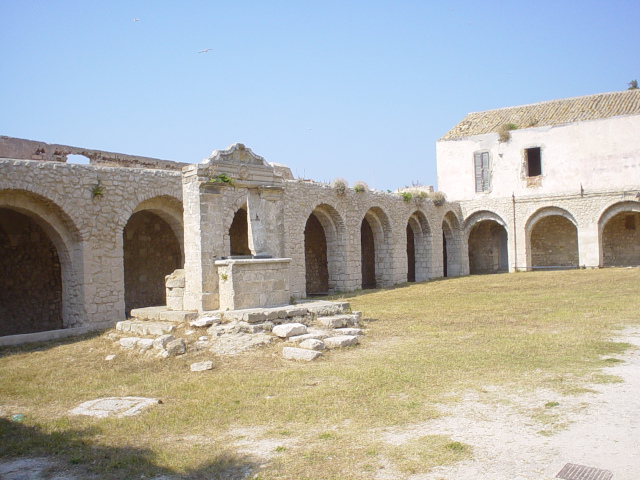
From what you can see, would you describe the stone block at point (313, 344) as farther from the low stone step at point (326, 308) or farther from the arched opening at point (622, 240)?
the arched opening at point (622, 240)

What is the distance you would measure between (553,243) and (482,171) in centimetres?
454

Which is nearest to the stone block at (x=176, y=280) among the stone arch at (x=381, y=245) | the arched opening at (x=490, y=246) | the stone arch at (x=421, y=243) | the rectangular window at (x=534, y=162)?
the stone arch at (x=381, y=245)

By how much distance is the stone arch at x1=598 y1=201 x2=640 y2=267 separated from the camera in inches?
930

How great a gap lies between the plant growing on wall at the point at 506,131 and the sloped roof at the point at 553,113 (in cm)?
34

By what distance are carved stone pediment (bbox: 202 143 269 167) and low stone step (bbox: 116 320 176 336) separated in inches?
107

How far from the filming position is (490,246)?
2686 cm

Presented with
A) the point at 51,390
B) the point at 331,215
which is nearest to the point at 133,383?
the point at 51,390

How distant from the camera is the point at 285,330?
8359 millimetres

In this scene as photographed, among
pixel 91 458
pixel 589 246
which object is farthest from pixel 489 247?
pixel 91 458

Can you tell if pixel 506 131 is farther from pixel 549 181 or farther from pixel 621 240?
pixel 621 240

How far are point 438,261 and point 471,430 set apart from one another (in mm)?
18833

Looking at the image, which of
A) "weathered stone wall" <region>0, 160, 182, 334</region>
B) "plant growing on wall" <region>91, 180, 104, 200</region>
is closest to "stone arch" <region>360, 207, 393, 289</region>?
"weathered stone wall" <region>0, 160, 182, 334</region>

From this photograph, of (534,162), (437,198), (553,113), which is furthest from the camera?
(534,162)

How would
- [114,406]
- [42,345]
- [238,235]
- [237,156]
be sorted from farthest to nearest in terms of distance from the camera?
[238,235]
[237,156]
[42,345]
[114,406]
